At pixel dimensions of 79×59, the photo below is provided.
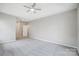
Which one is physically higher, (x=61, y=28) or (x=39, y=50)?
(x=61, y=28)

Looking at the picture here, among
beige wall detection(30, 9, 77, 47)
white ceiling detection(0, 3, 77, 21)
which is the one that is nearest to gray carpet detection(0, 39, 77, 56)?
beige wall detection(30, 9, 77, 47)

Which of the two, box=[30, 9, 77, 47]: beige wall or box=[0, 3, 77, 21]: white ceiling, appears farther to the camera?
box=[30, 9, 77, 47]: beige wall

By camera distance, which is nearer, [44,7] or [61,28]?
[44,7]

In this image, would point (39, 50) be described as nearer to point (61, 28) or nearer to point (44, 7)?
point (61, 28)

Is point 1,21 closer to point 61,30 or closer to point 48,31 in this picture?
point 48,31

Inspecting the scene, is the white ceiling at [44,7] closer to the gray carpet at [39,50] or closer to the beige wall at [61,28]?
the beige wall at [61,28]

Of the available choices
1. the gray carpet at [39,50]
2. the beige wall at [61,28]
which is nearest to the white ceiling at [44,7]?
the beige wall at [61,28]

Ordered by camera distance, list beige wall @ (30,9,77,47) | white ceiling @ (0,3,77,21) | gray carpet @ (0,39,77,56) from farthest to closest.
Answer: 1. beige wall @ (30,9,77,47)
2. gray carpet @ (0,39,77,56)
3. white ceiling @ (0,3,77,21)

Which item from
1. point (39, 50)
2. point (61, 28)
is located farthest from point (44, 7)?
point (39, 50)

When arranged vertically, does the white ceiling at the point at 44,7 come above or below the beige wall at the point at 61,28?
above

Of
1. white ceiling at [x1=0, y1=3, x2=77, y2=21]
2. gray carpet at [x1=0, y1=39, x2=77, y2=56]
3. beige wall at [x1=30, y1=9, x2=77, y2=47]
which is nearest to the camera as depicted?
white ceiling at [x1=0, y1=3, x2=77, y2=21]

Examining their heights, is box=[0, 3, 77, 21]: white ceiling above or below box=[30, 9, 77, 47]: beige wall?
above

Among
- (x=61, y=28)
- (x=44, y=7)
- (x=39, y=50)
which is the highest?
(x=44, y=7)

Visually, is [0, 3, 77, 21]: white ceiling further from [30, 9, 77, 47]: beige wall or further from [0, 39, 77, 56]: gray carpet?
[0, 39, 77, 56]: gray carpet
